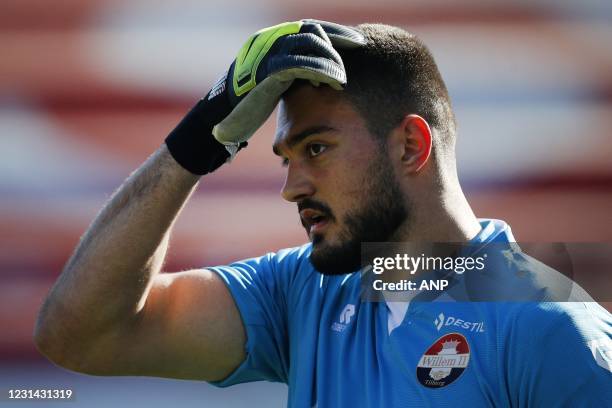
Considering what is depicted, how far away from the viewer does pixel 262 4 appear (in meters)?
2.73

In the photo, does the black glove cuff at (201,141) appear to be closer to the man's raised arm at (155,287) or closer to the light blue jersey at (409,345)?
the man's raised arm at (155,287)

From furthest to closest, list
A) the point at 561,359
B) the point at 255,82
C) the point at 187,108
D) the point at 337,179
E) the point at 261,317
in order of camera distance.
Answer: the point at 187,108 < the point at 261,317 < the point at 337,179 < the point at 255,82 < the point at 561,359

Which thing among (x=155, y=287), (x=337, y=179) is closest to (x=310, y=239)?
(x=337, y=179)

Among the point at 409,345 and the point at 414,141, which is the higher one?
the point at 414,141

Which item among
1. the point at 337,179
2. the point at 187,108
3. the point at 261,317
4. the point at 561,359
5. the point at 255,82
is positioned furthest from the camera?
the point at 187,108

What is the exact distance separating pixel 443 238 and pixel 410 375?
1.09ft

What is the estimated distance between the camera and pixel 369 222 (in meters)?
2.00

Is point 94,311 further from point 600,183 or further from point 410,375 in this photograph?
point 600,183

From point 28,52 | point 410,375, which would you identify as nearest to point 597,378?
point 410,375

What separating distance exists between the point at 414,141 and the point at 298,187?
0.28m

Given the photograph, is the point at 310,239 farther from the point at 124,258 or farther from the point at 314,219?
the point at 124,258

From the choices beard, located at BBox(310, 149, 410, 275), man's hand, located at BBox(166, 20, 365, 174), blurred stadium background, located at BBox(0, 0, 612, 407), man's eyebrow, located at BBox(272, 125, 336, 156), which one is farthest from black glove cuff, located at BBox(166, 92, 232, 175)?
blurred stadium background, located at BBox(0, 0, 612, 407)

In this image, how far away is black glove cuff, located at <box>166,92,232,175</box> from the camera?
6.50 ft

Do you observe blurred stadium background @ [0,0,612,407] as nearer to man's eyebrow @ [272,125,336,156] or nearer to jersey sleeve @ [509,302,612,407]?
man's eyebrow @ [272,125,336,156]
